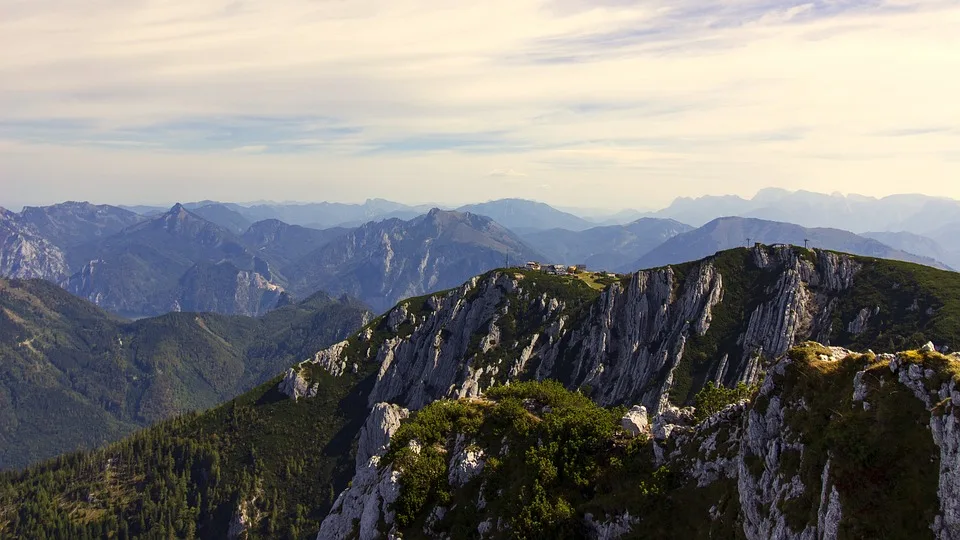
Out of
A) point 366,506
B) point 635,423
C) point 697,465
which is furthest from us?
point 366,506

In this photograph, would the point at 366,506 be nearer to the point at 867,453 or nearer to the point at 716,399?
the point at 716,399

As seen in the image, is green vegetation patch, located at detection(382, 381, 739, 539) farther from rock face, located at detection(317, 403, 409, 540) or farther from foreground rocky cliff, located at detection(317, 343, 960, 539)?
rock face, located at detection(317, 403, 409, 540)

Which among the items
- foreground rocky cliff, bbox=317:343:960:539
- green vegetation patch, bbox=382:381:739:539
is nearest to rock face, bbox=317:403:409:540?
foreground rocky cliff, bbox=317:343:960:539

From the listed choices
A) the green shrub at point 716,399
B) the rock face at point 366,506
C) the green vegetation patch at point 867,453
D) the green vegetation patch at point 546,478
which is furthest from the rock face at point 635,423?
the rock face at point 366,506

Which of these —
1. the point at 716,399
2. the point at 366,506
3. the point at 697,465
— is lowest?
the point at 366,506

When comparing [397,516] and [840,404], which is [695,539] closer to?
[840,404]

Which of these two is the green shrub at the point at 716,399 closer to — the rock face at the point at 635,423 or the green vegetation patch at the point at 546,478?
the rock face at the point at 635,423

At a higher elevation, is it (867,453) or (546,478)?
(867,453)

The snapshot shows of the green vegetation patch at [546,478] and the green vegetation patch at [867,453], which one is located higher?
the green vegetation patch at [867,453]

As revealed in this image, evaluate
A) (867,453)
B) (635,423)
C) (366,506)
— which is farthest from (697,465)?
(366,506)
